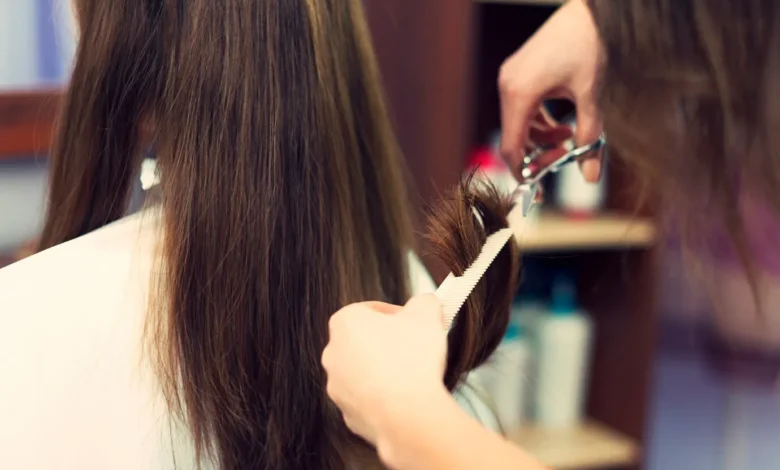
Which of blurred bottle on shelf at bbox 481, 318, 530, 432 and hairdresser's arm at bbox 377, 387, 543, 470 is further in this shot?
blurred bottle on shelf at bbox 481, 318, 530, 432

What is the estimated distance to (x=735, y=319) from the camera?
139 centimetres

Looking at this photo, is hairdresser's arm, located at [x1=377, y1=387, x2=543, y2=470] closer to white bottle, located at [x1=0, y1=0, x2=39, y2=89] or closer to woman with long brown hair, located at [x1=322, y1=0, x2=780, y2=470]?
woman with long brown hair, located at [x1=322, y1=0, x2=780, y2=470]

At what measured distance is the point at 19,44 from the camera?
972 millimetres

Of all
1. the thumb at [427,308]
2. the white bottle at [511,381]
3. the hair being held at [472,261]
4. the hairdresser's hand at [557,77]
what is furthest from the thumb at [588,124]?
the white bottle at [511,381]

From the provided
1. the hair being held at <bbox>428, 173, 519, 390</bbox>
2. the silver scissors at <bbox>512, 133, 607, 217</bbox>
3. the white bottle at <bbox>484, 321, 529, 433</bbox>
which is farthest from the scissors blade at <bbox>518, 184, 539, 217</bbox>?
the white bottle at <bbox>484, 321, 529, 433</bbox>

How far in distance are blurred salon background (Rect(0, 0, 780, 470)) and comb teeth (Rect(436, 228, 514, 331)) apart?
1.49 feet

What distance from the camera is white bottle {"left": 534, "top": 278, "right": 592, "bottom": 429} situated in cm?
128

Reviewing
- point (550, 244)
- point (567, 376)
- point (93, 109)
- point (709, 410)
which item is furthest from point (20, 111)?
point (709, 410)

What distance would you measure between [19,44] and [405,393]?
2.62ft

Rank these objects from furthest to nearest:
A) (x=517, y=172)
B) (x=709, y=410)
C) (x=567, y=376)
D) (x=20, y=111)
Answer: (x=709, y=410), (x=567, y=376), (x=20, y=111), (x=517, y=172)

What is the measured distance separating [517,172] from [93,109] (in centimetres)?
39

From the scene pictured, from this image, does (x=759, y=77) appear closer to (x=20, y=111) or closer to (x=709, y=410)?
(x=20, y=111)

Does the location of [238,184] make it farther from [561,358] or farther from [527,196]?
[561,358]

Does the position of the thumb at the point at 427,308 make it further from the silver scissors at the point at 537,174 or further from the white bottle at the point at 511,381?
the white bottle at the point at 511,381
